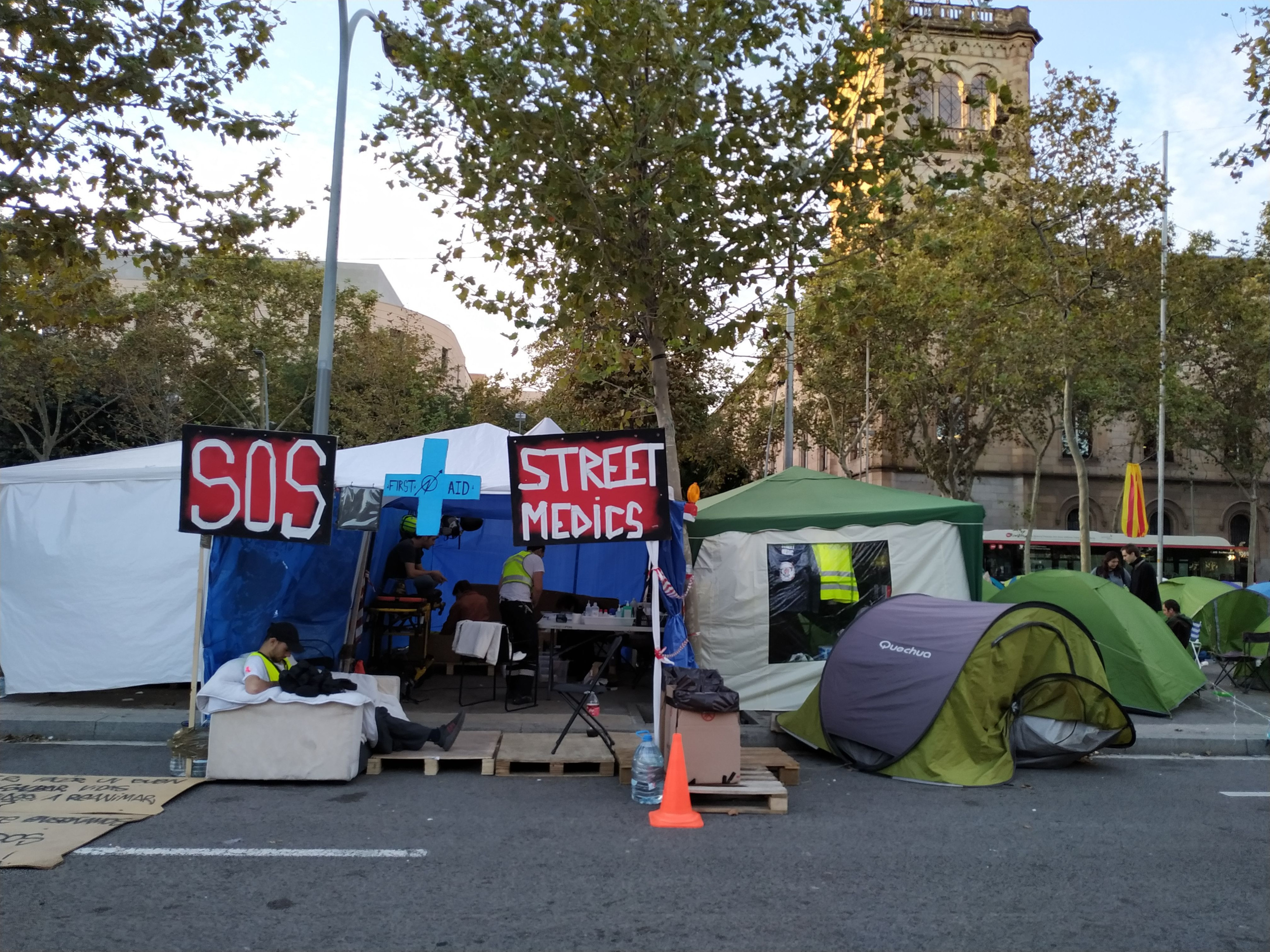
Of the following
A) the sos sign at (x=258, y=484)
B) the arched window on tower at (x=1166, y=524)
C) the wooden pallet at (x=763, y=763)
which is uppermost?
the arched window on tower at (x=1166, y=524)

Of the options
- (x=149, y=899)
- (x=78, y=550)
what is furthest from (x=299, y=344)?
(x=149, y=899)

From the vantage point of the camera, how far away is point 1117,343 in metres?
19.4

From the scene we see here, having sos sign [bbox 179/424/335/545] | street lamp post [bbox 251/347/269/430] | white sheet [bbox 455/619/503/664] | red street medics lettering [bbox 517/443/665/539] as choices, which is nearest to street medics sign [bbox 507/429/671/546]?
red street medics lettering [bbox 517/443/665/539]

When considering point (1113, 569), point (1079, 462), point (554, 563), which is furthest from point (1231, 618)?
point (554, 563)

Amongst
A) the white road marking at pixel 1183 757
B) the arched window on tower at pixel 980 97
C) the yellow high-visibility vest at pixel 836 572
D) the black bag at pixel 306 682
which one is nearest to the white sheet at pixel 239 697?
the black bag at pixel 306 682

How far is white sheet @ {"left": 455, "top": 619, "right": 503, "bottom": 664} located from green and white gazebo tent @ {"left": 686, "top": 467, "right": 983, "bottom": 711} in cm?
212

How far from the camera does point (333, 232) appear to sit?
12875 mm

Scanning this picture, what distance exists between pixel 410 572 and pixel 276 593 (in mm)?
2212

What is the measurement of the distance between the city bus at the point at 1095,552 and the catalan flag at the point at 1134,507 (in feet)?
43.4

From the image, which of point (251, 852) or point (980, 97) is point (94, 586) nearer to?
point (251, 852)

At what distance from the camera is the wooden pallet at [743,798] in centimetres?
702

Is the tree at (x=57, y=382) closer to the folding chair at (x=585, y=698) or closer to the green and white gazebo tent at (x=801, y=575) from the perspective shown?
the folding chair at (x=585, y=698)

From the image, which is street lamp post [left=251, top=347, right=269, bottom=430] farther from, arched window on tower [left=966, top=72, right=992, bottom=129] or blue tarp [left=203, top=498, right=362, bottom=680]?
arched window on tower [left=966, top=72, right=992, bottom=129]

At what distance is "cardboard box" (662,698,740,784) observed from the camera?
7172mm
